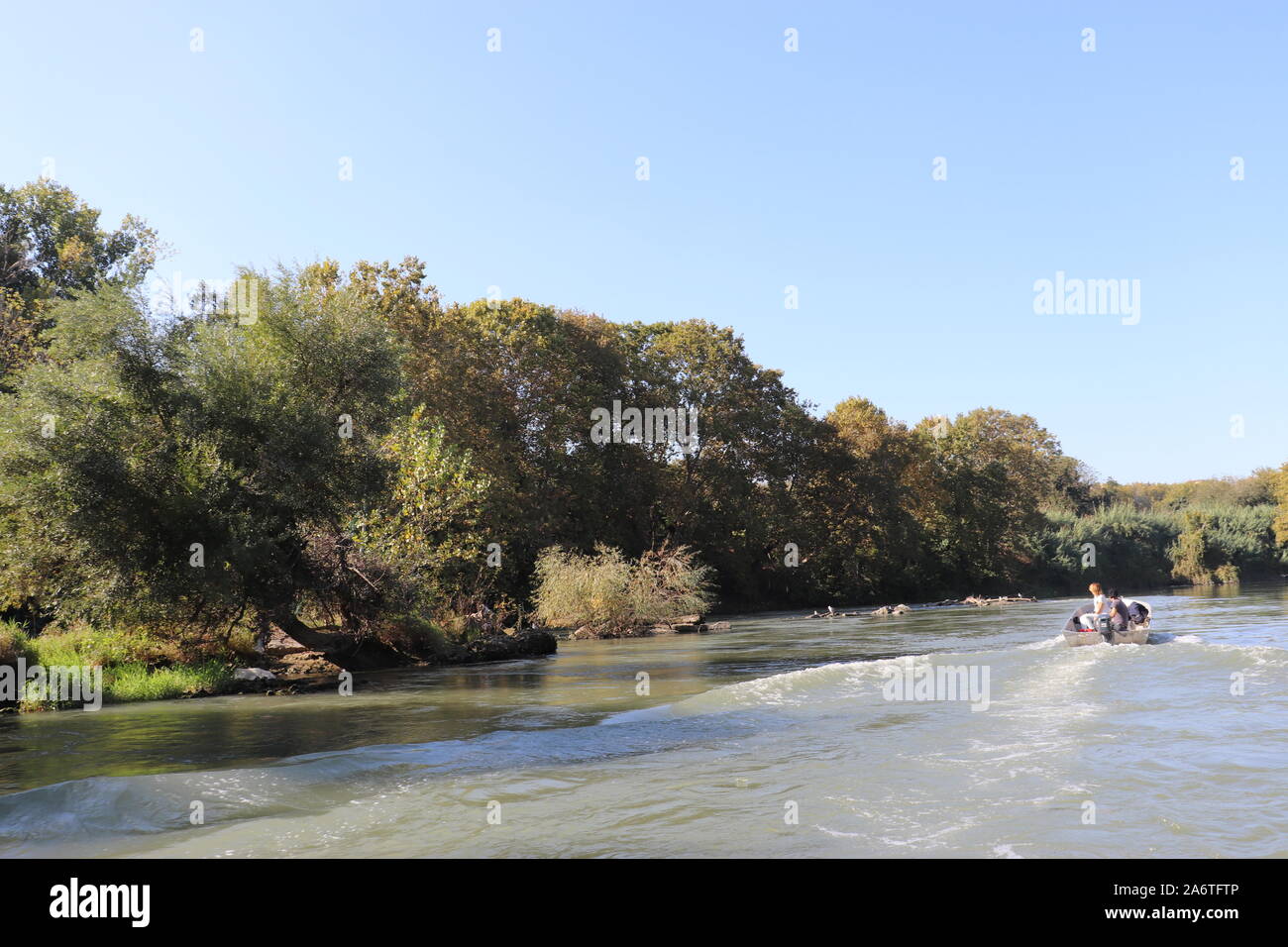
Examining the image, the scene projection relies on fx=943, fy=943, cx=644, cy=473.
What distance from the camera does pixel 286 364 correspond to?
72.1 feet

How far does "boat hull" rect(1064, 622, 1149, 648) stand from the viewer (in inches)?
840

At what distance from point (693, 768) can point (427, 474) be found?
1830 cm

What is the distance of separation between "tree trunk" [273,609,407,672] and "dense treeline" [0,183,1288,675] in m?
0.11

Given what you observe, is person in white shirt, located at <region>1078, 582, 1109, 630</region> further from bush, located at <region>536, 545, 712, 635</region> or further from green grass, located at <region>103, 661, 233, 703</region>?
green grass, located at <region>103, 661, 233, 703</region>

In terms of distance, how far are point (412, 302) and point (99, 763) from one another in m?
30.4

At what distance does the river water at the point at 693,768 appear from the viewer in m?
7.70

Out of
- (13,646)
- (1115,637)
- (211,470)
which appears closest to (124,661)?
(13,646)

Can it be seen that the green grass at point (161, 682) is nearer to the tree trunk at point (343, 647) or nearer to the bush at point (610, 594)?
the tree trunk at point (343, 647)

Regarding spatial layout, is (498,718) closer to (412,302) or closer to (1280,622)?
(1280,622)

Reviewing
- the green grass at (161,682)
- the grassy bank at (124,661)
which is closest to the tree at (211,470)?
the grassy bank at (124,661)

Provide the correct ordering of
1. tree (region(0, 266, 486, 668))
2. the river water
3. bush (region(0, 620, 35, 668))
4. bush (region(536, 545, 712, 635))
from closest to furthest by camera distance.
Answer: the river water
bush (region(0, 620, 35, 668))
tree (region(0, 266, 486, 668))
bush (region(536, 545, 712, 635))

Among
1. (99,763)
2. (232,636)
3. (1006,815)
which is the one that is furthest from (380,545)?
(1006,815)

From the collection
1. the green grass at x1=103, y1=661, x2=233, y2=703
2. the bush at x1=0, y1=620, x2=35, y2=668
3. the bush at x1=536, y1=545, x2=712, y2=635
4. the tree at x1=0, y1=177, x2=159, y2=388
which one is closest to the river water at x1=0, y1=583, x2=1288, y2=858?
the green grass at x1=103, y1=661, x2=233, y2=703

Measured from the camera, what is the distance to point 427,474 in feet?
88.8
